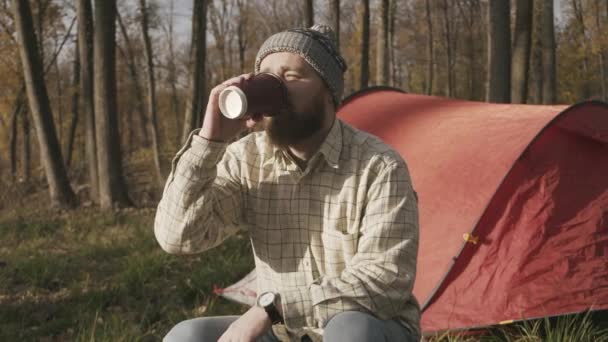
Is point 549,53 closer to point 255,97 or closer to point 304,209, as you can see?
point 304,209

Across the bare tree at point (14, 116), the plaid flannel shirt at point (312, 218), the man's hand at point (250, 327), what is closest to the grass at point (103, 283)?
the plaid flannel shirt at point (312, 218)

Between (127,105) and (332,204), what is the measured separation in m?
28.2

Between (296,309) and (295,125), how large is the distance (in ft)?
1.89

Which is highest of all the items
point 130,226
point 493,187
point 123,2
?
point 123,2

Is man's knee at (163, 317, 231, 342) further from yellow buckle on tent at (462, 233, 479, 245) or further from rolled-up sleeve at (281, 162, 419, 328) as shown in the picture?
yellow buckle on tent at (462, 233, 479, 245)

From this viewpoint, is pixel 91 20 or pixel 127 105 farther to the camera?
pixel 127 105

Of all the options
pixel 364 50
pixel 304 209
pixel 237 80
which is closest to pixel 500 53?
pixel 364 50

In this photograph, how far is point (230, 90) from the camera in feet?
5.49

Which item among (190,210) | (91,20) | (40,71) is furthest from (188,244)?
(91,20)

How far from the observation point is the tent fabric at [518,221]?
322 centimetres

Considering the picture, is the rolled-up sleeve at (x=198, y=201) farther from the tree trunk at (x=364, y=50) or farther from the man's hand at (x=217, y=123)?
the tree trunk at (x=364, y=50)

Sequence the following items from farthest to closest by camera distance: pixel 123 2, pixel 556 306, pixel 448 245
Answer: pixel 123 2 < pixel 448 245 < pixel 556 306

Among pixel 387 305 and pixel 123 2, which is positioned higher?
pixel 123 2

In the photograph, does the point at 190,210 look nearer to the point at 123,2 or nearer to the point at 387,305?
the point at 387,305
